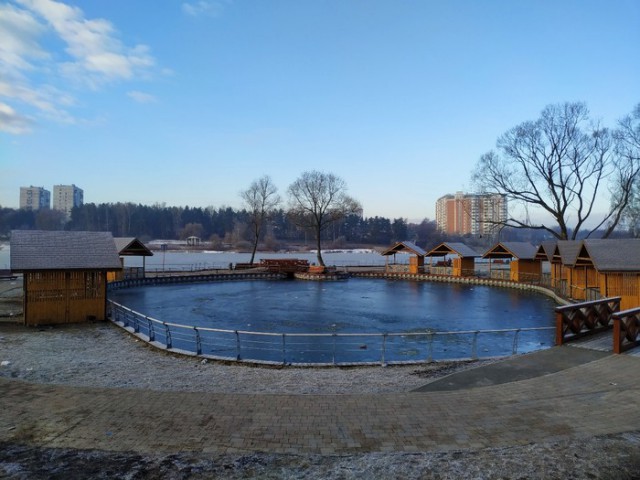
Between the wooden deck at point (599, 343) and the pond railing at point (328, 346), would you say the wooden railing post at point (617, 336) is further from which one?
the pond railing at point (328, 346)

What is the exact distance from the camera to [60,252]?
800 inches

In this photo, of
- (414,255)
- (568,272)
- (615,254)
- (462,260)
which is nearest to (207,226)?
(414,255)

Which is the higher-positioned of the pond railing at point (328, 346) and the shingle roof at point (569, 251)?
the shingle roof at point (569, 251)

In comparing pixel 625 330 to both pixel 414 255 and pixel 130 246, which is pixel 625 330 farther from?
pixel 414 255

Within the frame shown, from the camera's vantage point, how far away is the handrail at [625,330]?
35.7ft

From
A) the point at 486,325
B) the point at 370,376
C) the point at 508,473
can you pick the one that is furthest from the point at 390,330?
the point at 508,473

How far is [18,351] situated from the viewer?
1380cm

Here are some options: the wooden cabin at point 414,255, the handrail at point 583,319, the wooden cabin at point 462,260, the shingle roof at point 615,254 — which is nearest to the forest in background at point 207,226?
the wooden cabin at point 414,255

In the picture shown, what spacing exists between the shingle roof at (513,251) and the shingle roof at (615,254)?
18954 millimetres

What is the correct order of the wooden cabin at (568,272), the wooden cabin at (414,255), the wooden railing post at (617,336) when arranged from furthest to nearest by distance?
the wooden cabin at (414,255)
the wooden cabin at (568,272)
the wooden railing post at (617,336)

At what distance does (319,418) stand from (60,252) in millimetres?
17561

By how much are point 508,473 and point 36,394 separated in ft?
26.9

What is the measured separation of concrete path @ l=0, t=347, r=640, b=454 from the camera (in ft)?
20.9

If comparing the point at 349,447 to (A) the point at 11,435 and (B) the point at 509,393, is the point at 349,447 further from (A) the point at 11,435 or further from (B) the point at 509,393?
(A) the point at 11,435
